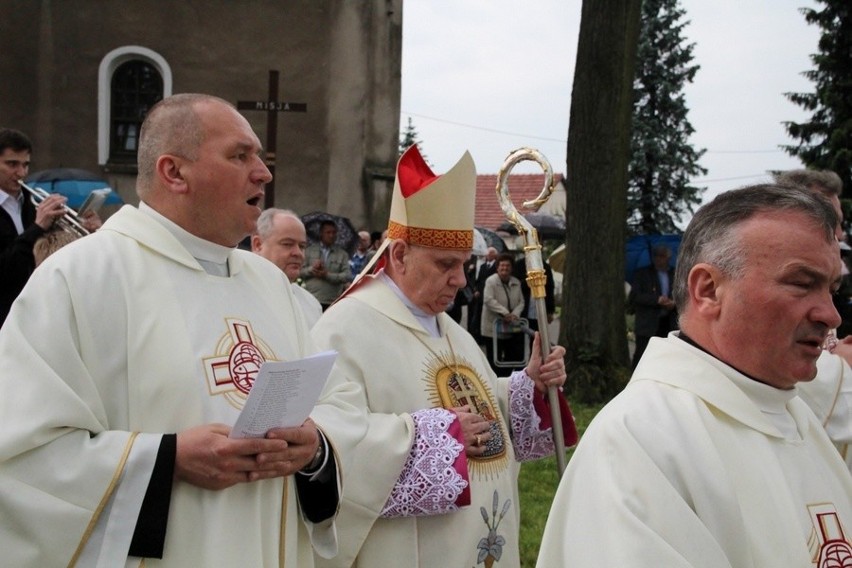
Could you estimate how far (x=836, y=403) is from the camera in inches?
146

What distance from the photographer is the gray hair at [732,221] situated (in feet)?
8.45

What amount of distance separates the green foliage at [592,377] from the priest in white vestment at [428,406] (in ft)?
20.5

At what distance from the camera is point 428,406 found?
4254 millimetres

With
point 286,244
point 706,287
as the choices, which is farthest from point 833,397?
point 286,244

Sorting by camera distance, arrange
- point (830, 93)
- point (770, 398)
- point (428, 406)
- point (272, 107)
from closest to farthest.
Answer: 1. point (770, 398)
2. point (428, 406)
3. point (272, 107)
4. point (830, 93)

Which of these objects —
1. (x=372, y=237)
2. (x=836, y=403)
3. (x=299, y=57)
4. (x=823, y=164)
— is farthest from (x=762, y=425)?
(x=823, y=164)

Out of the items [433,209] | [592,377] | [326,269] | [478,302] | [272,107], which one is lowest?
[592,377]

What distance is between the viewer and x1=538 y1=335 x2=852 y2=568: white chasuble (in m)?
2.30

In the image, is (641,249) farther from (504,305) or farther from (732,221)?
(732,221)

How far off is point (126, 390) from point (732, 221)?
1.69 meters

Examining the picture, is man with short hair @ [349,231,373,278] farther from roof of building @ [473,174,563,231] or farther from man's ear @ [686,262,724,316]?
roof of building @ [473,174,563,231]

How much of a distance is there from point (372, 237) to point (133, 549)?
48.5ft

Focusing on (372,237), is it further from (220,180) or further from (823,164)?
(220,180)

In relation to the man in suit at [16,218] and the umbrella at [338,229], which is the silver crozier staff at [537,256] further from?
the umbrella at [338,229]
